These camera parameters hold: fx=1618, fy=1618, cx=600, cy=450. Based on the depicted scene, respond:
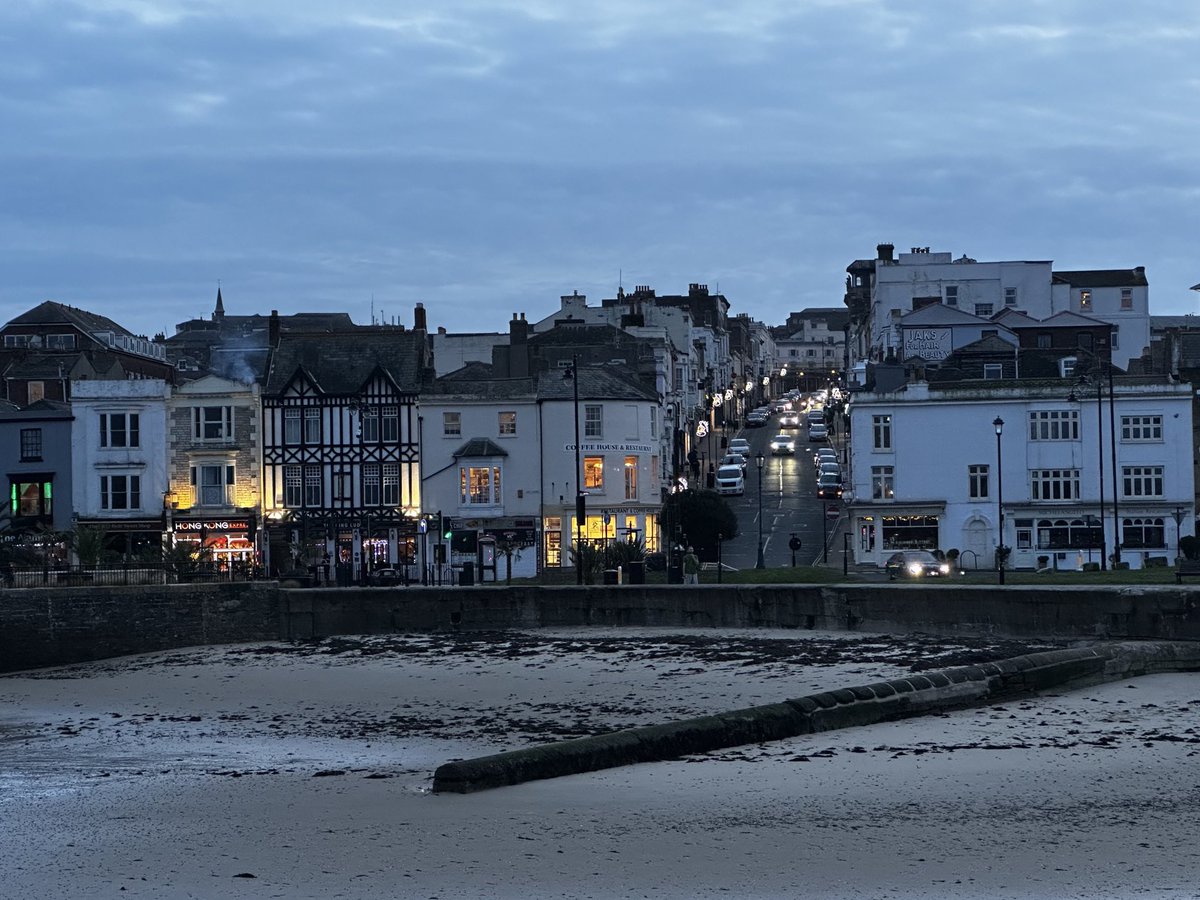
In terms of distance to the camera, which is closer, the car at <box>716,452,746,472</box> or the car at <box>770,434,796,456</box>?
the car at <box>716,452,746,472</box>

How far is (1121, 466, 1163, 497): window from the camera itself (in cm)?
6206

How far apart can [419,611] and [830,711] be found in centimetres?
2224

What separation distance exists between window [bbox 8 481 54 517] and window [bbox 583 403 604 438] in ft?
71.6

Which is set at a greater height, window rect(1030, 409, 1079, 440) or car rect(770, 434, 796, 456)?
car rect(770, 434, 796, 456)

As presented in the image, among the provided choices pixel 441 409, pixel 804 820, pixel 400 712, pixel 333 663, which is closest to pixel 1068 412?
pixel 441 409

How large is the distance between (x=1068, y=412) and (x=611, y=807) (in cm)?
4687

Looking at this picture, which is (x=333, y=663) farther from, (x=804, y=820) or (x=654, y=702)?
(x=804, y=820)

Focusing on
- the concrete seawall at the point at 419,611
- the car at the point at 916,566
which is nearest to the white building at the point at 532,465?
the car at the point at 916,566

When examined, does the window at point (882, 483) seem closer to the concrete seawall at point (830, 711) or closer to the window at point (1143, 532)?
the window at point (1143, 532)

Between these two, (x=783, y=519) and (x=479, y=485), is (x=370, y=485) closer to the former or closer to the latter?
(x=479, y=485)

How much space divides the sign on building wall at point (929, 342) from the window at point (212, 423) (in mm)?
35146

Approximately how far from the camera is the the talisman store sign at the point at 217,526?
209ft

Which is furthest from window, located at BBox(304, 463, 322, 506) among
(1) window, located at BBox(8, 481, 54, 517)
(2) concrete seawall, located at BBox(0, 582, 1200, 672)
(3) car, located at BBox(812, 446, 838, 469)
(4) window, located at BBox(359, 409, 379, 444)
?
(3) car, located at BBox(812, 446, 838, 469)

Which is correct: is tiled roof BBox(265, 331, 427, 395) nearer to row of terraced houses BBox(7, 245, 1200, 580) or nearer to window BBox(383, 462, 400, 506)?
row of terraced houses BBox(7, 245, 1200, 580)
